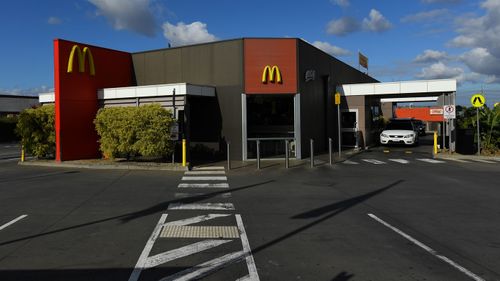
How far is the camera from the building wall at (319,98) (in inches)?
813

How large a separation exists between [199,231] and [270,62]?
1346 cm

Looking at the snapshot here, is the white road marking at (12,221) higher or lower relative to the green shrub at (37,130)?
lower

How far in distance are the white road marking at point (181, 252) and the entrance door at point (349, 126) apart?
2035 cm

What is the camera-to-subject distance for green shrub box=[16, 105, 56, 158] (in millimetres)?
19484

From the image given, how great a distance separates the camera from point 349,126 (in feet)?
86.1

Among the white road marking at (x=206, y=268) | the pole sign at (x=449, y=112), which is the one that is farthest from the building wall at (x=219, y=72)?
the white road marking at (x=206, y=268)

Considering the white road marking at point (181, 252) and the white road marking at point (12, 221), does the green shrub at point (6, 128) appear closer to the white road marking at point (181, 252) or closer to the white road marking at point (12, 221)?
the white road marking at point (12, 221)

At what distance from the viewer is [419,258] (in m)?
5.80

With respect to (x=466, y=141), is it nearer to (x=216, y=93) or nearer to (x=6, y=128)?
(x=216, y=93)

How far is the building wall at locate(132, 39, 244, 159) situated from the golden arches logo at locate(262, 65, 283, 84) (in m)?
1.07

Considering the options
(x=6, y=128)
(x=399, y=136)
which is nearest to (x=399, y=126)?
(x=399, y=136)

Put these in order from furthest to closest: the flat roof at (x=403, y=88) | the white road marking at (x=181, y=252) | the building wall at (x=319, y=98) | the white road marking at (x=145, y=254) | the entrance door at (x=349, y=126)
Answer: the entrance door at (x=349, y=126) < the flat roof at (x=403, y=88) < the building wall at (x=319, y=98) < the white road marking at (x=181, y=252) < the white road marking at (x=145, y=254)

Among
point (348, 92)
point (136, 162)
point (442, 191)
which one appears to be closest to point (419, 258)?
point (442, 191)

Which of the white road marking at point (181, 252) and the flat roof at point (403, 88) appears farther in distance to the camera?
the flat roof at point (403, 88)
